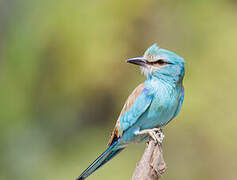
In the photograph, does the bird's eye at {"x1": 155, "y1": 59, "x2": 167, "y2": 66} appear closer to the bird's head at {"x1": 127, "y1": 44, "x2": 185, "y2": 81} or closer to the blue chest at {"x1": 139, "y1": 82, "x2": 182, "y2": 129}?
the bird's head at {"x1": 127, "y1": 44, "x2": 185, "y2": 81}

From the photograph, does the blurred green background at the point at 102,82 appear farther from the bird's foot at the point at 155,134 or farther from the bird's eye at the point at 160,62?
the bird's foot at the point at 155,134

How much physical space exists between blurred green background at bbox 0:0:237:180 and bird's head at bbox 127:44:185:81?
2555 mm

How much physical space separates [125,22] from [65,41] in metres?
0.93

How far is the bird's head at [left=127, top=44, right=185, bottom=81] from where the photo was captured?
15.0ft

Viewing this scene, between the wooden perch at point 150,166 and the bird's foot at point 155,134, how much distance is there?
0.23 metres

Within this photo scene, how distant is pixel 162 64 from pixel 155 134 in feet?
2.27

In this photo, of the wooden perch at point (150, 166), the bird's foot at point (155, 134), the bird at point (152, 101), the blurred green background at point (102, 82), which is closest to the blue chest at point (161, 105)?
the bird at point (152, 101)

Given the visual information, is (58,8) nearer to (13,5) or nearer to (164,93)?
(13,5)

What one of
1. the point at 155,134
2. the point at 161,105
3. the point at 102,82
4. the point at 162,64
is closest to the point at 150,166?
the point at 155,134

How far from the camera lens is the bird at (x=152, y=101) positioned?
451 centimetres

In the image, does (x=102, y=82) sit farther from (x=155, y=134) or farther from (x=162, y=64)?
(x=155, y=134)

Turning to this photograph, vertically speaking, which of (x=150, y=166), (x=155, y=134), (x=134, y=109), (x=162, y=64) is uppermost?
(x=162, y=64)

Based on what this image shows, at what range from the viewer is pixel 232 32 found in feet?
24.5

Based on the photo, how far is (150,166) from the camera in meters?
3.72
